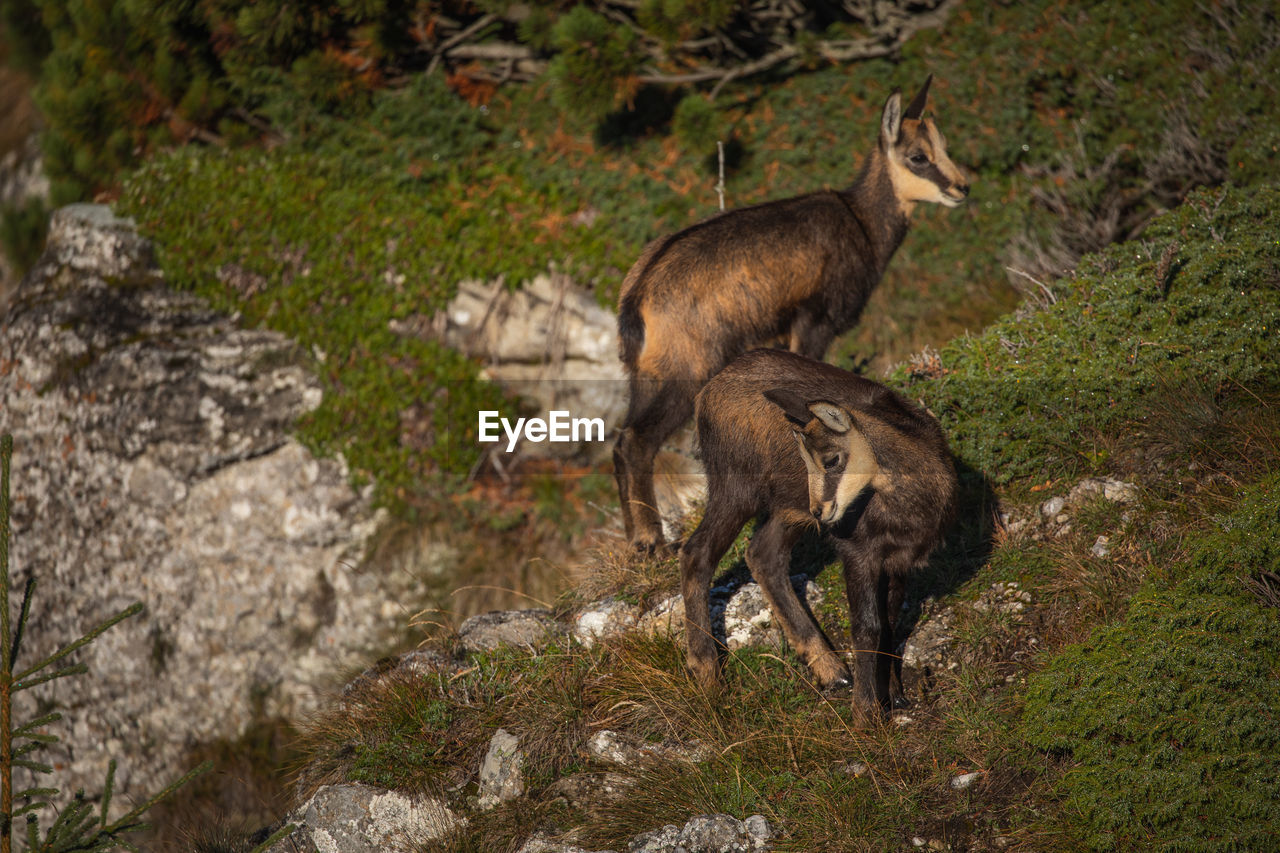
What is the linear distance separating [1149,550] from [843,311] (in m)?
2.49

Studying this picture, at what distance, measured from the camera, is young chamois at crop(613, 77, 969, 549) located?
6.00 m

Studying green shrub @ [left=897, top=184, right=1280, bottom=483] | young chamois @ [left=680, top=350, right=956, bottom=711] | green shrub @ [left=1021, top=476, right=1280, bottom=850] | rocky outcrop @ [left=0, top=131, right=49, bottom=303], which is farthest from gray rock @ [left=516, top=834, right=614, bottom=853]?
rocky outcrop @ [left=0, top=131, right=49, bottom=303]

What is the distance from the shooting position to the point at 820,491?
427cm

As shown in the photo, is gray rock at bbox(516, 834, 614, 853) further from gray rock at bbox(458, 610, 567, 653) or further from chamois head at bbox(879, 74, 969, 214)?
chamois head at bbox(879, 74, 969, 214)

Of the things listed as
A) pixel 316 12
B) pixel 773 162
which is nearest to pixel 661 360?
pixel 773 162

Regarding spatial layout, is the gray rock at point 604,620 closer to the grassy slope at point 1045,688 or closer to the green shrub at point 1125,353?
the grassy slope at point 1045,688

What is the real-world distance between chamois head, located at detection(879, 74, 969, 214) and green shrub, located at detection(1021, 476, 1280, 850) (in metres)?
3.13

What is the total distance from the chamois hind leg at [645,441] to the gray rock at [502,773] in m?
1.68

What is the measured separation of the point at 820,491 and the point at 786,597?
0.83 meters

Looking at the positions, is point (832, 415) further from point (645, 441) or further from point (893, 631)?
point (645, 441)

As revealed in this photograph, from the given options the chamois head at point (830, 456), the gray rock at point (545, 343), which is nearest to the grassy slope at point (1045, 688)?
the chamois head at point (830, 456)

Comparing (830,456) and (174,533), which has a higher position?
(830,456)

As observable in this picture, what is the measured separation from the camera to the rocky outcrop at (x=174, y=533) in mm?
9570

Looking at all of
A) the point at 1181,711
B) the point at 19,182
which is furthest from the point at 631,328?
the point at 19,182
